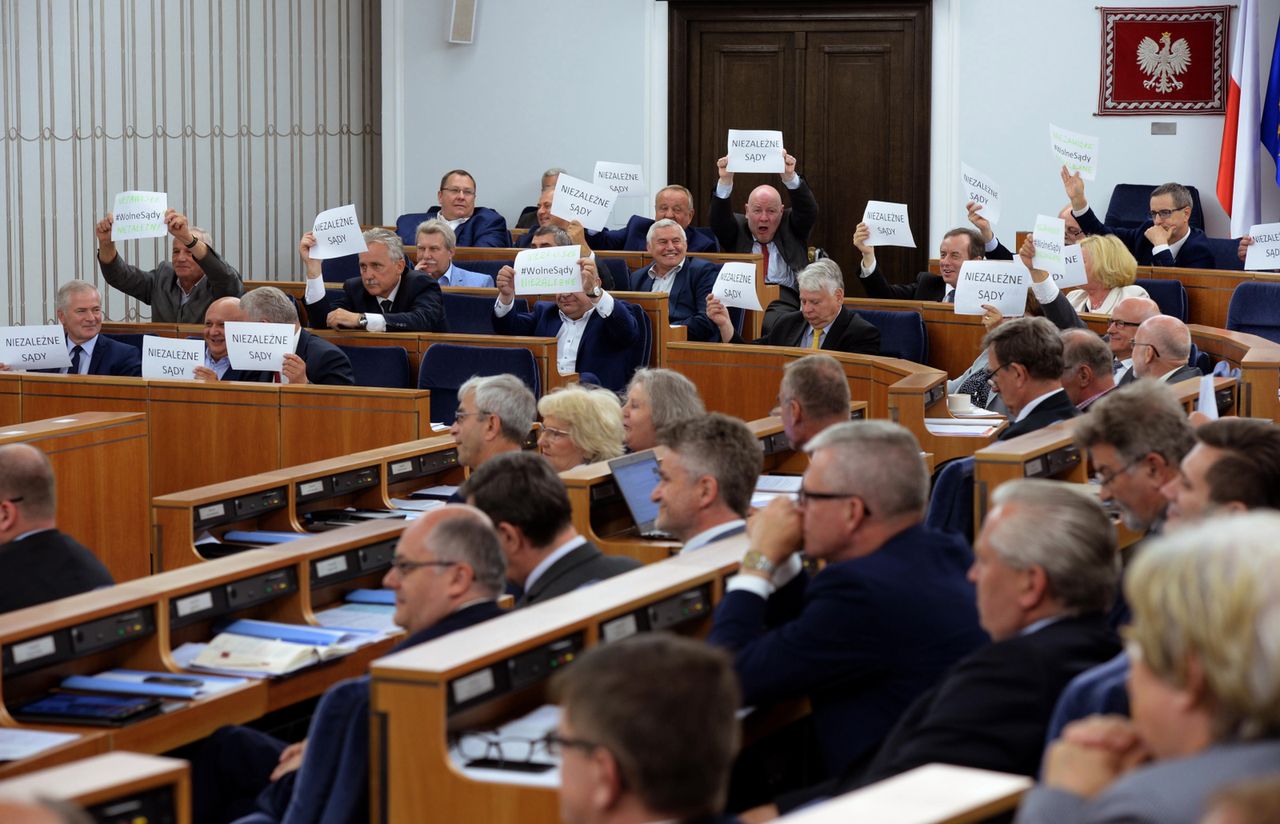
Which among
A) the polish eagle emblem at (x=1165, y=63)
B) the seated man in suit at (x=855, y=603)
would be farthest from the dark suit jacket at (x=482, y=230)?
the seated man in suit at (x=855, y=603)

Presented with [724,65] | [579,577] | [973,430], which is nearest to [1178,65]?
[724,65]

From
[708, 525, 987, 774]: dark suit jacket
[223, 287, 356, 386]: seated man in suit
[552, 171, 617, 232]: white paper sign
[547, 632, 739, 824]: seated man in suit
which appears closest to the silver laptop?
[708, 525, 987, 774]: dark suit jacket

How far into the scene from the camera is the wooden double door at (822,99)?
1145cm

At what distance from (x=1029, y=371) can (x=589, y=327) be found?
280 centimetres

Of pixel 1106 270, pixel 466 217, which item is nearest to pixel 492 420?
pixel 1106 270

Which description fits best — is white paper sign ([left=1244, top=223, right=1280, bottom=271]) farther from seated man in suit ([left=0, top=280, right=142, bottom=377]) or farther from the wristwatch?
the wristwatch

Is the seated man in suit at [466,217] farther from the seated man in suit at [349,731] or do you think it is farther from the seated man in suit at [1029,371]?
the seated man in suit at [349,731]

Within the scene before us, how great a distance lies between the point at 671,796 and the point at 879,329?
6.06 m

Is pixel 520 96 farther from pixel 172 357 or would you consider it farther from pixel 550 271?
pixel 172 357

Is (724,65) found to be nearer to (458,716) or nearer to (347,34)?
(347,34)

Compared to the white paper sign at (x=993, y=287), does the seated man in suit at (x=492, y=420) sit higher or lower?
lower

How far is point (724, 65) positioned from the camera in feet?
38.5

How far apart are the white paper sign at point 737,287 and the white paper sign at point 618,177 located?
1.80 metres

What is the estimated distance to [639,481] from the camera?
4703mm
